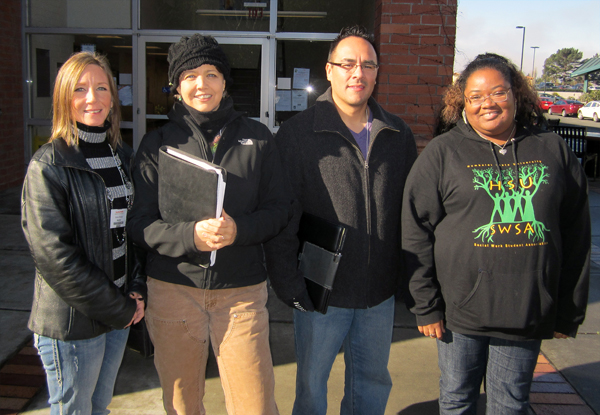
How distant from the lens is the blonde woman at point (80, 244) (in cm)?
177

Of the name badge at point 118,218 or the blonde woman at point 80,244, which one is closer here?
the blonde woman at point 80,244

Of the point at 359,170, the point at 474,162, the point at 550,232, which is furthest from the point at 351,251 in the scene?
the point at 550,232

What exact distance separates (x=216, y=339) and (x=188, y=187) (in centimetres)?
69

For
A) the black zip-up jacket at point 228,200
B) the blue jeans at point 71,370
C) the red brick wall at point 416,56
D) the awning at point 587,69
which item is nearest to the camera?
the blue jeans at point 71,370

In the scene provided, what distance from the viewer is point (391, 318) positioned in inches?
91.7

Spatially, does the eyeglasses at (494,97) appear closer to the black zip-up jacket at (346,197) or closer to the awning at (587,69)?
the black zip-up jacket at (346,197)

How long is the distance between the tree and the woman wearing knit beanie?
429ft

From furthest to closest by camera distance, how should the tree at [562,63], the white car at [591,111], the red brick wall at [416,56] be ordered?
the tree at [562,63] → the white car at [591,111] → the red brick wall at [416,56]

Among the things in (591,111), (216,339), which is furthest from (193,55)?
(591,111)

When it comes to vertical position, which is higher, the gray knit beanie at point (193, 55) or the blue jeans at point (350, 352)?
the gray knit beanie at point (193, 55)

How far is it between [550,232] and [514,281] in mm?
245

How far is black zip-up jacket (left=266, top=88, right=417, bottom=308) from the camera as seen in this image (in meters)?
2.19

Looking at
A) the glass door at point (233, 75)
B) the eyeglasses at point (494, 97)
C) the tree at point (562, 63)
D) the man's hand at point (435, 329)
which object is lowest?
the man's hand at point (435, 329)

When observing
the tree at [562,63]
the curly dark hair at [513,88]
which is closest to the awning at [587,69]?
the curly dark hair at [513,88]
